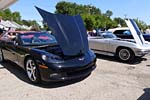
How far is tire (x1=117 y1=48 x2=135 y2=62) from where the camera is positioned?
8.17 metres

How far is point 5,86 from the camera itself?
17.2 feet

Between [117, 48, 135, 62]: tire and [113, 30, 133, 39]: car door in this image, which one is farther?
[113, 30, 133, 39]: car door

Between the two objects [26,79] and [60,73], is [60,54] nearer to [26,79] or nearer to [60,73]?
[60,73]

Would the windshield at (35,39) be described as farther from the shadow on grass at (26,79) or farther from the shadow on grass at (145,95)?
the shadow on grass at (145,95)

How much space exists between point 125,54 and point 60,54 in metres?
3.95

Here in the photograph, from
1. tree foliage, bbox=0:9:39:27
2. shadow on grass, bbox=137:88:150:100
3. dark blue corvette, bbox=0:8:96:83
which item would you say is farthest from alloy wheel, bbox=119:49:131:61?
tree foliage, bbox=0:9:39:27

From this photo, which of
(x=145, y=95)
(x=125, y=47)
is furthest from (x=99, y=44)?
(x=145, y=95)

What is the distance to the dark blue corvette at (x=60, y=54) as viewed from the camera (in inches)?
192

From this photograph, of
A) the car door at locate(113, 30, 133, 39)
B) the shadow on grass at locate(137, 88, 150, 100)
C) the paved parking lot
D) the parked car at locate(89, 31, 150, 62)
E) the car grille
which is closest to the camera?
the shadow on grass at locate(137, 88, 150, 100)

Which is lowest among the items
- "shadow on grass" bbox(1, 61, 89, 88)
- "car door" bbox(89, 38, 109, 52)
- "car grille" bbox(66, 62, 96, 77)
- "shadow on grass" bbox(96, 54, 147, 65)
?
"shadow on grass" bbox(96, 54, 147, 65)

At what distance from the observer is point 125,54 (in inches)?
328

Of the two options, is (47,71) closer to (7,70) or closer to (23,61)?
(23,61)

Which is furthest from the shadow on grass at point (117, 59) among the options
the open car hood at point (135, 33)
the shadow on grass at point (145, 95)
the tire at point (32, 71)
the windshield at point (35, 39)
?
the tire at point (32, 71)

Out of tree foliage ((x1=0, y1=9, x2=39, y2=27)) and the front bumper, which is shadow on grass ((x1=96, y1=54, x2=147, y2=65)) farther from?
tree foliage ((x1=0, y1=9, x2=39, y2=27))
